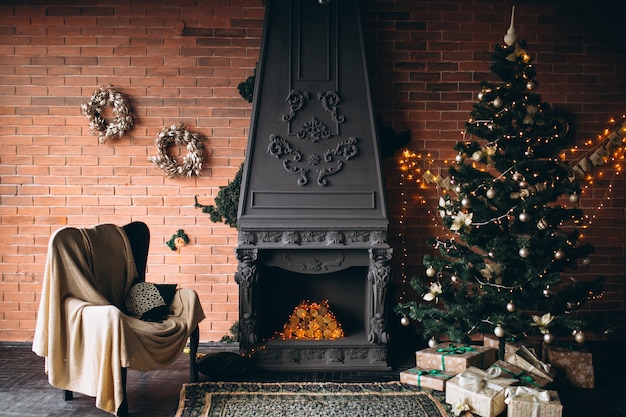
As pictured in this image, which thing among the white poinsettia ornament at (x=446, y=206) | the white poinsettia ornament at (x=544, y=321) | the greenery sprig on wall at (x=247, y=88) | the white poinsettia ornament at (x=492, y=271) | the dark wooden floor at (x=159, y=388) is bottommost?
the dark wooden floor at (x=159, y=388)

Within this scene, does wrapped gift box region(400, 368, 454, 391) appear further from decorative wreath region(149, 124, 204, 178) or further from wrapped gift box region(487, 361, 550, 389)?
decorative wreath region(149, 124, 204, 178)

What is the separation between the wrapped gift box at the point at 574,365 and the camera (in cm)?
372

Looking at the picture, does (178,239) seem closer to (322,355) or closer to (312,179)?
(312,179)

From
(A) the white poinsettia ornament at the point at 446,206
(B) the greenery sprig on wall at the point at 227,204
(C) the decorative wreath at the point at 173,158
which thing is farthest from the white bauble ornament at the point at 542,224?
(C) the decorative wreath at the point at 173,158

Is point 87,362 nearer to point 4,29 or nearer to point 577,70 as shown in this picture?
point 4,29

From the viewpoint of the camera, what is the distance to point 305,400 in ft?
11.2

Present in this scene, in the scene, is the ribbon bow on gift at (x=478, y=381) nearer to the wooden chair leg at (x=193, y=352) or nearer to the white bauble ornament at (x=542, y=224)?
the white bauble ornament at (x=542, y=224)

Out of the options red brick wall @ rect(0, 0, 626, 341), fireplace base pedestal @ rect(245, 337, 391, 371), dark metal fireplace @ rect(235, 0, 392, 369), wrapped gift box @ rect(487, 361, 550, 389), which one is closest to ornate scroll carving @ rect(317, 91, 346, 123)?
dark metal fireplace @ rect(235, 0, 392, 369)

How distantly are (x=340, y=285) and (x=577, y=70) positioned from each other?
2.91 metres

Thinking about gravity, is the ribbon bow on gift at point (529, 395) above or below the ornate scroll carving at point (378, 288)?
below

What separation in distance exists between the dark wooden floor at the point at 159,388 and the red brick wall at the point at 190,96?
660mm

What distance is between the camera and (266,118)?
4027 mm

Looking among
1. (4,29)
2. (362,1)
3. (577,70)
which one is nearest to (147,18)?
(4,29)

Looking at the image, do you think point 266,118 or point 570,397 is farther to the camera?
point 266,118
